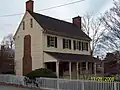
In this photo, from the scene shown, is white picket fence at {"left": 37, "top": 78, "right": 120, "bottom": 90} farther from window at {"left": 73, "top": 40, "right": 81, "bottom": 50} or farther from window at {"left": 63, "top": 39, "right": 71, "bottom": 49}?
window at {"left": 73, "top": 40, "right": 81, "bottom": 50}

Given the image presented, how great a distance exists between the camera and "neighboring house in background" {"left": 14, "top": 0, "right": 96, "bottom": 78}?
3061 centimetres

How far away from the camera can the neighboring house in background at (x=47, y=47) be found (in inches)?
1205

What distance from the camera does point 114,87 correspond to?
15.0 m

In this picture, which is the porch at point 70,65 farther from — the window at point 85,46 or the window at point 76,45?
the window at point 85,46

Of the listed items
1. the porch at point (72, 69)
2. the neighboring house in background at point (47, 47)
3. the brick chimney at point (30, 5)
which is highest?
the brick chimney at point (30, 5)

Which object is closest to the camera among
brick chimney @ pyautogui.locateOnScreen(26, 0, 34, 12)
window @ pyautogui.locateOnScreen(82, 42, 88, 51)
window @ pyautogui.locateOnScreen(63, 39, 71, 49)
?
brick chimney @ pyautogui.locateOnScreen(26, 0, 34, 12)

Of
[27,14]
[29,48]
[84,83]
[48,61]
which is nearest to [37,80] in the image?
[84,83]

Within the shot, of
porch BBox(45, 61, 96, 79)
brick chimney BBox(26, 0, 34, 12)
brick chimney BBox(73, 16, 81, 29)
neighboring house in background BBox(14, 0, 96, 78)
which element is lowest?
porch BBox(45, 61, 96, 79)

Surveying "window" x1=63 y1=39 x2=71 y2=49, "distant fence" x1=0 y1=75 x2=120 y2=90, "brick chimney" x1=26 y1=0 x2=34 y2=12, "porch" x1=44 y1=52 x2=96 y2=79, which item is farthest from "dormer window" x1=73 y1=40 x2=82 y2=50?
"distant fence" x1=0 y1=75 x2=120 y2=90

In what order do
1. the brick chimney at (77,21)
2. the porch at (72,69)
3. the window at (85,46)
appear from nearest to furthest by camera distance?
the porch at (72,69)
the window at (85,46)
the brick chimney at (77,21)

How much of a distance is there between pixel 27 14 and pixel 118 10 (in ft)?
40.3

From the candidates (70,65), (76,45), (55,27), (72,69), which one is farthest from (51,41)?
(72,69)

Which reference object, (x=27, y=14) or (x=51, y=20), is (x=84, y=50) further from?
(x=27, y=14)

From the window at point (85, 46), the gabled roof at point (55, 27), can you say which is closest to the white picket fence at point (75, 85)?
the gabled roof at point (55, 27)
